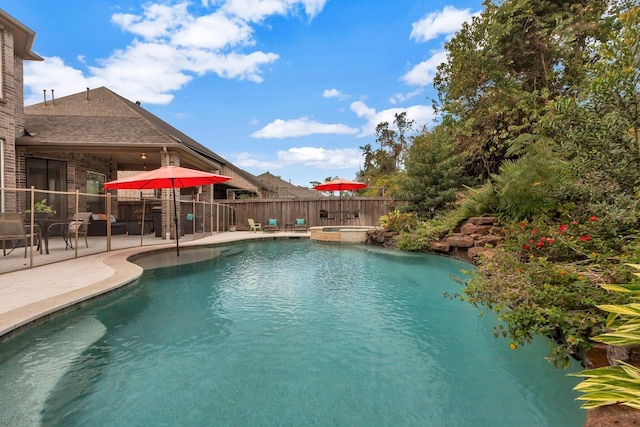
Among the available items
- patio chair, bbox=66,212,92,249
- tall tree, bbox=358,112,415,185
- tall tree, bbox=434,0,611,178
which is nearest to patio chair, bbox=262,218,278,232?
patio chair, bbox=66,212,92,249

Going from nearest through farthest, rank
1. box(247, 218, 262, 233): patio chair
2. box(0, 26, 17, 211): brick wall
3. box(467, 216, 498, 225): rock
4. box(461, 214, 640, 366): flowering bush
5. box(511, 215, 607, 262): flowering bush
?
box(461, 214, 640, 366): flowering bush, box(511, 215, 607, 262): flowering bush, box(467, 216, 498, 225): rock, box(0, 26, 17, 211): brick wall, box(247, 218, 262, 233): patio chair

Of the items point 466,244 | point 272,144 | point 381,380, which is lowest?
point 381,380

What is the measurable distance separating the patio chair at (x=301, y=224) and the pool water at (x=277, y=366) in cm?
1163

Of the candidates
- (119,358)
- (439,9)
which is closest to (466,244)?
(119,358)

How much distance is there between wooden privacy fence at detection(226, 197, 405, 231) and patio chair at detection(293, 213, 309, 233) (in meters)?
0.06

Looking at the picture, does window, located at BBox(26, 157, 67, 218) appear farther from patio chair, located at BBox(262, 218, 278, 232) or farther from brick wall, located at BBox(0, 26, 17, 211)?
patio chair, located at BBox(262, 218, 278, 232)

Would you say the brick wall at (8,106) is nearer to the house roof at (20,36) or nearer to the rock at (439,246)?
the house roof at (20,36)

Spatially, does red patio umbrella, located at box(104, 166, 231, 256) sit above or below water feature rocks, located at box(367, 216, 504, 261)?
above

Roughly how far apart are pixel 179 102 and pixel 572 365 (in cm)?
2339

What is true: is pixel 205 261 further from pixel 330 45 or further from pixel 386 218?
pixel 330 45

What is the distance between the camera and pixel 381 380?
2.73m

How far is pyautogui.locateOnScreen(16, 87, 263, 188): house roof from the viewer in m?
9.98

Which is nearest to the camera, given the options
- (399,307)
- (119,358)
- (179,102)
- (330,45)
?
(119,358)

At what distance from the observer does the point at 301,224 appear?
16.9m
